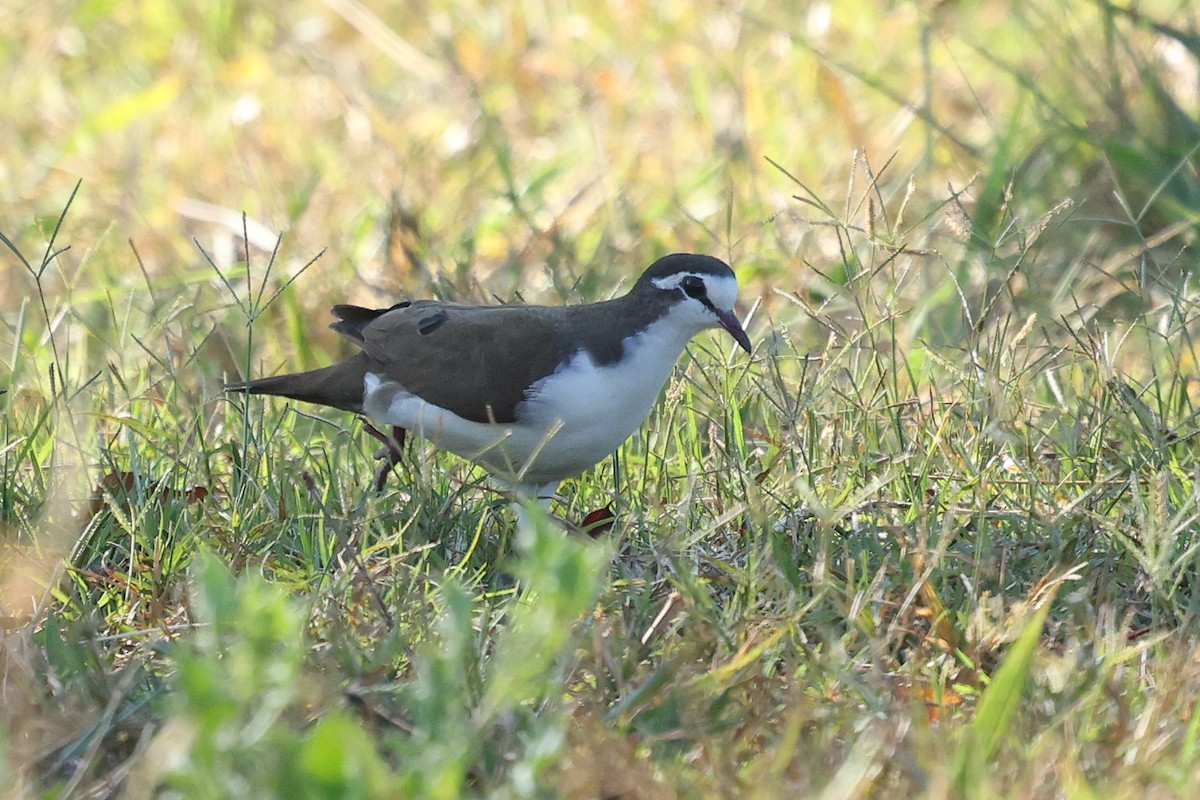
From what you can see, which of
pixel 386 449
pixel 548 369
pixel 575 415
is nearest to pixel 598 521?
pixel 575 415

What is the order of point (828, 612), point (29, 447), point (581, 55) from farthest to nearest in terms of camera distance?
point (581, 55) < point (29, 447) < point (828, 612)

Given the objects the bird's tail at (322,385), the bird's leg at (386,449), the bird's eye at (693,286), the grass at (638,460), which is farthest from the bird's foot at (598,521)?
the bird's tail at (322,385)

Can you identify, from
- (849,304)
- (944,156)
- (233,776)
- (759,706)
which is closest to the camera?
(233,776)

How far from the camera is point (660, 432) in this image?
4.19 metres

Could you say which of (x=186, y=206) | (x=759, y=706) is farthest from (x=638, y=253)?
(x=759, y=706)

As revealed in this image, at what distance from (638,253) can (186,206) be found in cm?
192

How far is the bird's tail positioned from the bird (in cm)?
4

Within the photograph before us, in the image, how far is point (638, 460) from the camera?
4422mm

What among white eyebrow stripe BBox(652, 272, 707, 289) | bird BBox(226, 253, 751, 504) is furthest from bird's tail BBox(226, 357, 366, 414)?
white eyebrow stripe BBox(652, 272, 707, 289)

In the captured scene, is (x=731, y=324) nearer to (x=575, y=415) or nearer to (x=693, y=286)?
(x=693, y=286)

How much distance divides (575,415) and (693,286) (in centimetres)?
49

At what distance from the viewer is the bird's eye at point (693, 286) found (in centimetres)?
426

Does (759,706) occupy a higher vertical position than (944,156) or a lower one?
lower

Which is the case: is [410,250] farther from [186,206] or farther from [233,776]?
[233,776]
